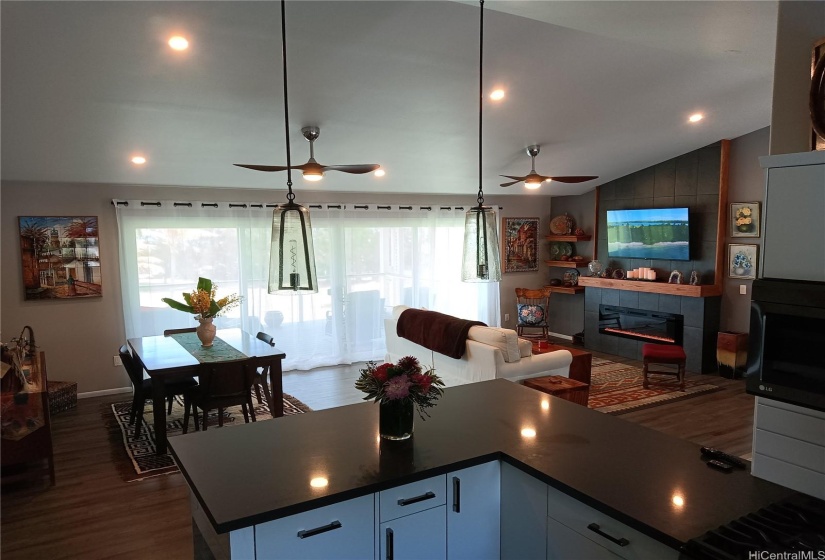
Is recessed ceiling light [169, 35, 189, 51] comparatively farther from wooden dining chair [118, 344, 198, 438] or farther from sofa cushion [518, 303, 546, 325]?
sofa cushion [518, 303, 546, 325]

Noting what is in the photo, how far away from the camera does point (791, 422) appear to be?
1.70 m

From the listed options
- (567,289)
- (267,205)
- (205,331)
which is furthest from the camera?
(567,289)

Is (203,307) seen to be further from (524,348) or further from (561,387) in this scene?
(561,387)

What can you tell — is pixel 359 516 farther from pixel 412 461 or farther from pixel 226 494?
pixel 226 494

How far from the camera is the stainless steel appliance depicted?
155cm

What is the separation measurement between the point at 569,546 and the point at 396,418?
79 cm

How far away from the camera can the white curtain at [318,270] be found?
6.28 meters

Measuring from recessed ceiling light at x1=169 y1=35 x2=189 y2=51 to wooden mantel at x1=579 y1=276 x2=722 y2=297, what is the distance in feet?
20.8

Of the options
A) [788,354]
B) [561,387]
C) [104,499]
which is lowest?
[104,499]

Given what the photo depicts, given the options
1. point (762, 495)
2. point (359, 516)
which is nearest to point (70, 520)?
point (359, 516)

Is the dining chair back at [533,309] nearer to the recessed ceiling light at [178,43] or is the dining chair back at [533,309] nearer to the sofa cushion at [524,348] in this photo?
the sofa cushion at [524,348]

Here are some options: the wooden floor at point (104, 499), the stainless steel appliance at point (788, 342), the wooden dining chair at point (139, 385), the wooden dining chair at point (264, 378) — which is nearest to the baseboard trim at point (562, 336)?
the wooden floor at point (104, 499)

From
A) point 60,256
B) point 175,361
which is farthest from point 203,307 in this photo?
point 60,256

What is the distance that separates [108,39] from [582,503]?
3546 millimetres
